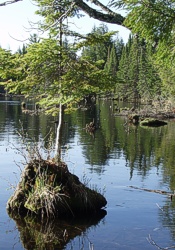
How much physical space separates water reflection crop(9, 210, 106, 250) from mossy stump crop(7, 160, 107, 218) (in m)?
0.31

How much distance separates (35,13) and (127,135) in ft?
75.9

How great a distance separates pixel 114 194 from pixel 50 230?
16.1 ft

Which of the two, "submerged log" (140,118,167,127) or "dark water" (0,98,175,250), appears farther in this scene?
"submerged log" (140,118,167,127)

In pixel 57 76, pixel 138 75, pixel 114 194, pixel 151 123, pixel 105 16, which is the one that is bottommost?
pixel 114 194

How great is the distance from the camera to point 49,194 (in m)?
12.3

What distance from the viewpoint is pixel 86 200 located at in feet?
43.0

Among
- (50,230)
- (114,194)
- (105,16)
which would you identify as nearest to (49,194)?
(50,230)

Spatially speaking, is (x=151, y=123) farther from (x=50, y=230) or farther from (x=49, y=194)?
(x=50, y=230)

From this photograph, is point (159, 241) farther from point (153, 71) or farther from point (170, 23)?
point (153, 71)

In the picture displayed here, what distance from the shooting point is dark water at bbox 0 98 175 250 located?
11.2 meters

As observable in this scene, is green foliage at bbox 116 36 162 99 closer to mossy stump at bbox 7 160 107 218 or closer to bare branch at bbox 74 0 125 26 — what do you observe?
mossy stump at bbox 7 160 107 218

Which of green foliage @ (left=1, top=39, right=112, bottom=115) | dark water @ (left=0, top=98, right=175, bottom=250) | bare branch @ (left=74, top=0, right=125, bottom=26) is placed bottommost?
dark water @ (left=0, top=98, right=175, bottom=250)

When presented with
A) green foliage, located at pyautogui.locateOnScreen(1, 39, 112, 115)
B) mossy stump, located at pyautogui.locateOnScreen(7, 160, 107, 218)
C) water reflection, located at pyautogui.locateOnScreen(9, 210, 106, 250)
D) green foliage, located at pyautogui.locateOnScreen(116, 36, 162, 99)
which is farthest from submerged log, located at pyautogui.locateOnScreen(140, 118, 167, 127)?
green foliage, located at pyautogui.locateOnScreen(116, 36, 162, 99)

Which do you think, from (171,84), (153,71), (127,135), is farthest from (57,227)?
(153,71)
